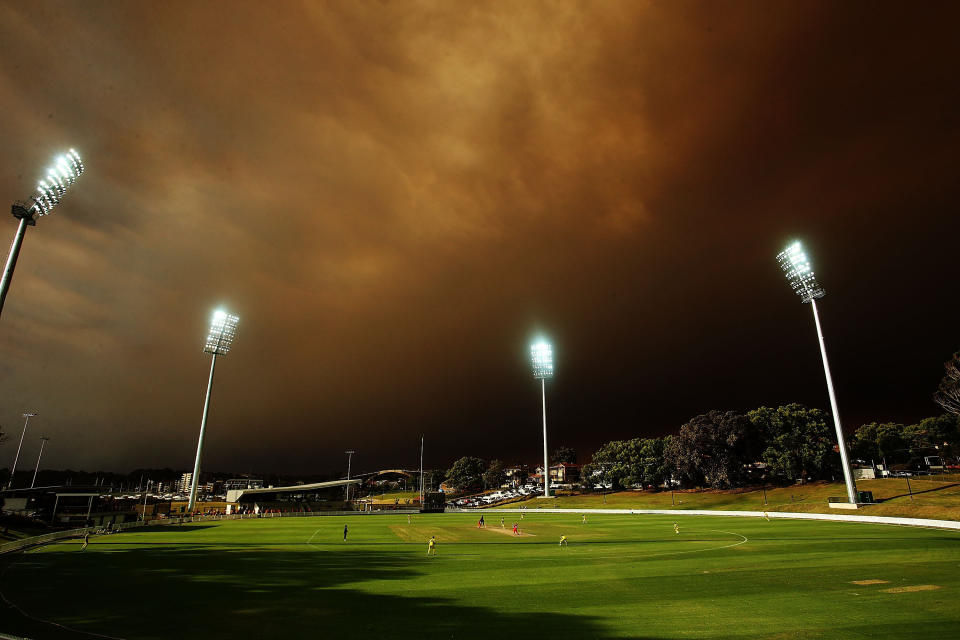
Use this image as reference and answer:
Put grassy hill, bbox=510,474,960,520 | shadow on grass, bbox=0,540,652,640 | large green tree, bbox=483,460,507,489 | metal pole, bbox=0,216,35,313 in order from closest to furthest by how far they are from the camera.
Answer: shadow on grass, bbox=0,540,652,640 → metal pole, bbox=0,216,35,313 → grassy hill, bbox=510,474,960,520 → large green tree, bbox=483,460,507,489

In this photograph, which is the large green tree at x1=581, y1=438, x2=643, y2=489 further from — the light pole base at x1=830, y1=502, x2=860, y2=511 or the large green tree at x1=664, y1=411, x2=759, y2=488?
the light pole base at x1=830, y1=502, x2=860, y2=511

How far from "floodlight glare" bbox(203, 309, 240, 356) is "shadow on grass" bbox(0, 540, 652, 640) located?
58.7 metres

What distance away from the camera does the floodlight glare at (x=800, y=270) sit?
211 ft

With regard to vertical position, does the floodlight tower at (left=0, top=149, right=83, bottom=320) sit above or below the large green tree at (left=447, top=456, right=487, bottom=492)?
above

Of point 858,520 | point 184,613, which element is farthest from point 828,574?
point 858,520

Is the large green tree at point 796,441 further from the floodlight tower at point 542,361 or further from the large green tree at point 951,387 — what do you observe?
the floodlight tower at point 542,361

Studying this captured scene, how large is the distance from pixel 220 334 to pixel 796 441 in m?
115

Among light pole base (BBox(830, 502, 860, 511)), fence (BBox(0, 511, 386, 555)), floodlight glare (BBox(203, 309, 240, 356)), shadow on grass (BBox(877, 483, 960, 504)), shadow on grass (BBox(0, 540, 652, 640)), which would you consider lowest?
fence (BBox(0, 511, 386, 555))

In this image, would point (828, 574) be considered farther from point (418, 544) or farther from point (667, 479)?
point (667, 479)

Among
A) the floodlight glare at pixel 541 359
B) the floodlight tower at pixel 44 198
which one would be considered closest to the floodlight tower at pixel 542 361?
the floodlight glare at pixel 541 359

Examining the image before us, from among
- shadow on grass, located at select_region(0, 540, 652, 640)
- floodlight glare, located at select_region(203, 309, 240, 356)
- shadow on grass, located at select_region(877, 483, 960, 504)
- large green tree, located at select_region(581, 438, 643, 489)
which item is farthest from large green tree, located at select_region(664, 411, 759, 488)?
floodlight glare, located at select_region(203, 309, 240, 356)

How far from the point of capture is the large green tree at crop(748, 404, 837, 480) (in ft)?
304

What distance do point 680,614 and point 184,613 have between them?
68.0ft

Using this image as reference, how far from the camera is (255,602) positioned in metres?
22.3
